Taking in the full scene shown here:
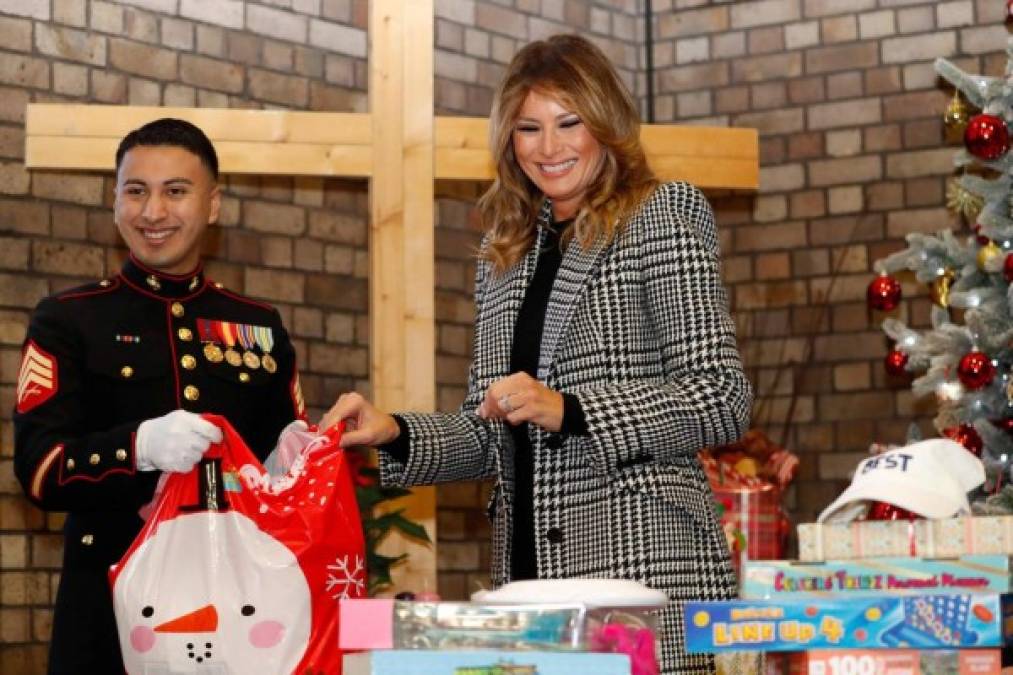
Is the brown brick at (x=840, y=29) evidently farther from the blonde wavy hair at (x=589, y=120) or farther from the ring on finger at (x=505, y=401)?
the ring on finger at (x=505, y=401)

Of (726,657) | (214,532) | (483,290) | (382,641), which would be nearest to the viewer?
(382,641)

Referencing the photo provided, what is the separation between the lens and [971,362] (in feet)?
15.2

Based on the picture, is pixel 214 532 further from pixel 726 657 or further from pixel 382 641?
pixel 726 657

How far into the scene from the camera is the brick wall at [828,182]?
6125mm

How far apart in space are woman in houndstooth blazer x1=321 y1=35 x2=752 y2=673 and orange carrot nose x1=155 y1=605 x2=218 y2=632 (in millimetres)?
309

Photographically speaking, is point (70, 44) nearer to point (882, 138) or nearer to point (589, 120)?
point (882, 138)

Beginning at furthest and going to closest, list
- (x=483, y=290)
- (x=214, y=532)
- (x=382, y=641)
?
1. (x=483, y=290)
2. (x=214, y=532)
3. (x=382, y=641)

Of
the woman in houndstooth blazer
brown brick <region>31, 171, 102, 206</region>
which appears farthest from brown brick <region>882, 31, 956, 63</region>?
the woman in houndstooth blazer

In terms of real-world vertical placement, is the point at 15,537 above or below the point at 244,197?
below

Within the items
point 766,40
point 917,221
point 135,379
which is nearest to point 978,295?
point 917,221

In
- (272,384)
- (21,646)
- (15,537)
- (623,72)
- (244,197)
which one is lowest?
(21,646)

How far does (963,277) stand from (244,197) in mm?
→ 2359

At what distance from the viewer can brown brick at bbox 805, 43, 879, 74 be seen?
623cm

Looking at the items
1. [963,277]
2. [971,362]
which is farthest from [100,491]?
[963,277]
